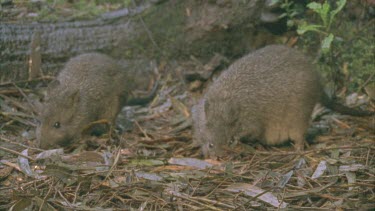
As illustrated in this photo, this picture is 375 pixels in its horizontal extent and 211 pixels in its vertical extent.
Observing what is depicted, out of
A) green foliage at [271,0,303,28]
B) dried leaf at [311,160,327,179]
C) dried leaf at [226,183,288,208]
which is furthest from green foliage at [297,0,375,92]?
dried leaf at [226,183,288,208]

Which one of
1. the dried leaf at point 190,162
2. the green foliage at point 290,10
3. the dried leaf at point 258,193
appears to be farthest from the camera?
the green foliage at point 290,10

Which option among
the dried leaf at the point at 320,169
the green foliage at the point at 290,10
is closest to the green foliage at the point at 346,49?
the green foliage at the point at 290,10

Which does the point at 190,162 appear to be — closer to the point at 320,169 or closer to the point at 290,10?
the point at 320,169

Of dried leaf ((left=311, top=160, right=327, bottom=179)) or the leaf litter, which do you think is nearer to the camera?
the leaf litter

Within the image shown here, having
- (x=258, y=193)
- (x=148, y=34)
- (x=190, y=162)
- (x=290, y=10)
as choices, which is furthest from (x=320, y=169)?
(x=148, y=34)

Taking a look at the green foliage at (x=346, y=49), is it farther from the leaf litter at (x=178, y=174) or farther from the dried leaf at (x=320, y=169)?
the dried leaf at (x=320, y=169)

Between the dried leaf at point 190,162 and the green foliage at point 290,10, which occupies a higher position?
the green foliage at point 290,10

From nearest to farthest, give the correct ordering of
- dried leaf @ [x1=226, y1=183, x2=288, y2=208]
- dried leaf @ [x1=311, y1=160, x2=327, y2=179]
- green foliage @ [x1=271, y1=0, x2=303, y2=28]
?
dried leaf @ [x1=226, y1=183, x2=288, y2=208] → dried leaf @ [x1=311, y1=160, x2=327, y2=179] → green foliage @ [x1=271, y1=0, x2=303, y2=28]

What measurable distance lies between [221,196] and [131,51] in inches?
174

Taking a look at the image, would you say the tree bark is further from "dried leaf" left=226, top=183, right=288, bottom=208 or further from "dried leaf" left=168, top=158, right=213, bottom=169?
"dried leaf" left=226, top=183, right=288, bottom=208

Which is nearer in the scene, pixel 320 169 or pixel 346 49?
pixel 320 169

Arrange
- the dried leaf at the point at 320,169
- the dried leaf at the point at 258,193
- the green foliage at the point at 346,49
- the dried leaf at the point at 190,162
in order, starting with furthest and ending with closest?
the green foliage at the point at 346,49, the dried leaf at the point at 190,162, the dried leaf at the point at 320,169, the dried leaf at the point at 258,193

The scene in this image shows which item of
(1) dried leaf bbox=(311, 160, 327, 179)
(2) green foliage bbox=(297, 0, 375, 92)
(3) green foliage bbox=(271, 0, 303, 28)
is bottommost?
(1) dried leaf bbox=(311, 160, 327, 179)

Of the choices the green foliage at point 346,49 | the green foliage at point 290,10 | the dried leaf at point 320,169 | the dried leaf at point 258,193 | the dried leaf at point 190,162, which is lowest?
the dried leaf at point 190,162
